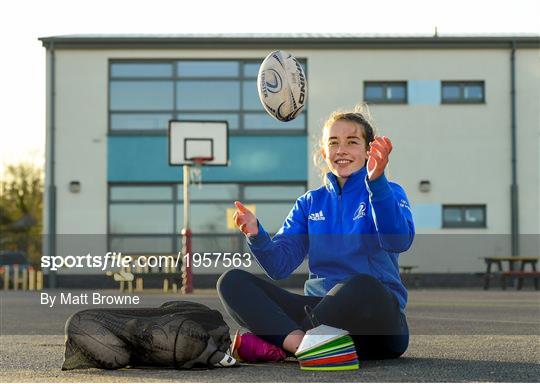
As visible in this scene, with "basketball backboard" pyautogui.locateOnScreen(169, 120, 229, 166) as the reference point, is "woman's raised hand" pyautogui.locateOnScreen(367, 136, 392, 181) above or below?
below

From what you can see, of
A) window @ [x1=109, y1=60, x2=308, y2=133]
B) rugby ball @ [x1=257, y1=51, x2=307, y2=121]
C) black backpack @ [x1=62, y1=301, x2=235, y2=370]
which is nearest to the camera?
black backpack @ [x1=62, y1=301, x2=235, y2=370]

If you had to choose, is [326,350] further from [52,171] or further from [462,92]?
[462,92]

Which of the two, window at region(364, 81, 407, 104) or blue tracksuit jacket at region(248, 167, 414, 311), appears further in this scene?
window at region(364, 81, 407, 104)

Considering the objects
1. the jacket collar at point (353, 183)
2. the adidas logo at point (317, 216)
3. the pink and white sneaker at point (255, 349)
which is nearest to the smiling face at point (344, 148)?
the jacket collar at point (353, 183)

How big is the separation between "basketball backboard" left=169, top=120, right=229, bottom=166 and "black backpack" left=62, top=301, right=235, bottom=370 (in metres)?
16.9

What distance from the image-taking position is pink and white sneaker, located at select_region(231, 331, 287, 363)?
595cm

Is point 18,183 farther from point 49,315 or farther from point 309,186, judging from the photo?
point 49,315

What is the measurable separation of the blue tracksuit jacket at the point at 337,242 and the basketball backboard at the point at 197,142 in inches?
650

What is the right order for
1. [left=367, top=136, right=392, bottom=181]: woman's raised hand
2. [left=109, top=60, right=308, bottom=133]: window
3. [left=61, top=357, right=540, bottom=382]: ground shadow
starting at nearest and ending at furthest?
1. [left=61, top=357, right=540, bottom=382]: ground shadow
2. [left=367, top=136, right=392, bottom=181]: woman's raised hand
3. [left=109, top=60, right=308, bottom=133]: window

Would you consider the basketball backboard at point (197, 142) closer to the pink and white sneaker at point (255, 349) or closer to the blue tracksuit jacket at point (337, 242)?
the blue tracksuit jacket at point (337, 242)

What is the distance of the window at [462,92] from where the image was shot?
28781 millimetres

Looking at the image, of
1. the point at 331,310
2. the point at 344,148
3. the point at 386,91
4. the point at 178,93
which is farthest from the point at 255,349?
the point at 386,91

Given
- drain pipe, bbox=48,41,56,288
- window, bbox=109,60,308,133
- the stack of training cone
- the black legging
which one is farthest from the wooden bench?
the stack of training cone

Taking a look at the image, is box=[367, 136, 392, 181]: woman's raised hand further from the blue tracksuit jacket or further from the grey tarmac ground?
the grey tarmac ground
